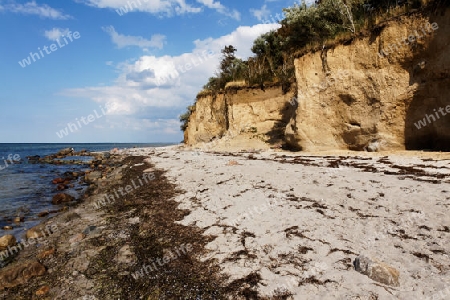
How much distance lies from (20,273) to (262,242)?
3.92 m

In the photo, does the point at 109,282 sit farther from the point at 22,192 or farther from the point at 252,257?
the point at 22,192

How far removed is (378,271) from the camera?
3.29m

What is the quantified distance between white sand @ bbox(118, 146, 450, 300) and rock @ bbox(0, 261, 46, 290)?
2633mm

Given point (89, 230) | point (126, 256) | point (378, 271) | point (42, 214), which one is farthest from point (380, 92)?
point (42, 214)

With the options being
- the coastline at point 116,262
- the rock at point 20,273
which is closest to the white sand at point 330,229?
the coastline at point 116,262

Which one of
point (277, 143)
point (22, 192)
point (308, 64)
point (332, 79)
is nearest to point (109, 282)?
point (22, 192)

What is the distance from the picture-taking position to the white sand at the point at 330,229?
11.0ft

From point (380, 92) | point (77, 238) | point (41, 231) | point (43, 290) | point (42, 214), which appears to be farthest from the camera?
point (380, 92)

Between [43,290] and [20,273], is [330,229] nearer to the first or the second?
[43,290]

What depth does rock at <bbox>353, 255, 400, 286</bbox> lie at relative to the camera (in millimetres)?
3213

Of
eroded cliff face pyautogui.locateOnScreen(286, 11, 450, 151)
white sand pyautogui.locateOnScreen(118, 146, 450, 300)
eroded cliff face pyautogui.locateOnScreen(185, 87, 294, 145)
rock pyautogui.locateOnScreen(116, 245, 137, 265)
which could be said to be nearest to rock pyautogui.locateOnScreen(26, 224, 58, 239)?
rock pyautogui.locateOnScreen(116, 245, 137, 265)

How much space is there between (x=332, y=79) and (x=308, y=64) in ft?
5.96

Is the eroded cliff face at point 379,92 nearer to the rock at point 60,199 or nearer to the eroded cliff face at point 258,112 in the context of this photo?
the eroded cliff face at point 258,112

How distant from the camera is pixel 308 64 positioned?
14.5 meters
